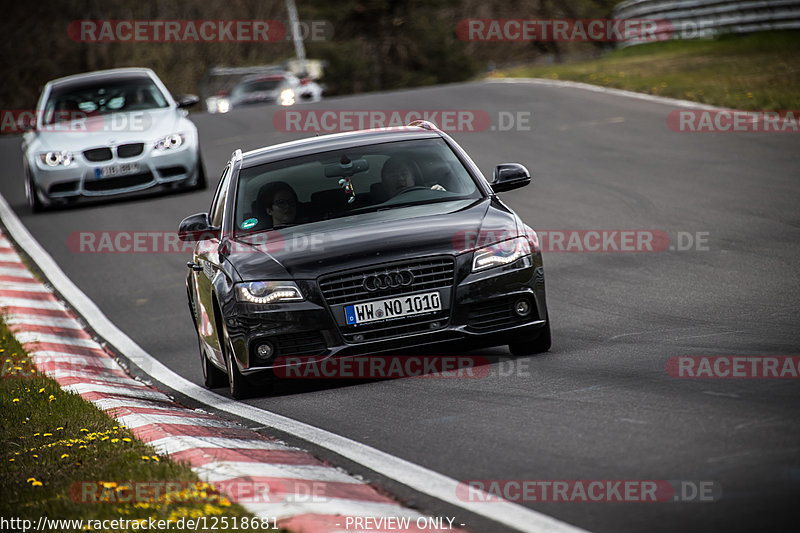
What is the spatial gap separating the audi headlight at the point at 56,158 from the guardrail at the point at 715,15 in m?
18.8

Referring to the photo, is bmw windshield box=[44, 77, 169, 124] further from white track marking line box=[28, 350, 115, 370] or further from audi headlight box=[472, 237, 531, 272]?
audi headlight box=[472, 237, 531, 272]

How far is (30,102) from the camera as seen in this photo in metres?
57.2

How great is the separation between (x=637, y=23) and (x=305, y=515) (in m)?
34.6

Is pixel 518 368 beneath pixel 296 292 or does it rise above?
beneath

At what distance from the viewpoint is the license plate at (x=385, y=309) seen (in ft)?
26.1

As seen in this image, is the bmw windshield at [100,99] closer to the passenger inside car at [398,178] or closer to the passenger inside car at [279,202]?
the passenger inside car at [279,202]

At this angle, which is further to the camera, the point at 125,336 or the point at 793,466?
the point at 125,336

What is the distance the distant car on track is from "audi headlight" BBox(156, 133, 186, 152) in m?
10.5

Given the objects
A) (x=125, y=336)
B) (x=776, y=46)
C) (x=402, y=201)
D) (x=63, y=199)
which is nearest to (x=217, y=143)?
(x=63, y=199)

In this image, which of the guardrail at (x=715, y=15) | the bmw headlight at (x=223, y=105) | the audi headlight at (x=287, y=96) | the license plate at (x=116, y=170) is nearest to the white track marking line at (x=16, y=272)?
the license plate at (x=116, y=170)

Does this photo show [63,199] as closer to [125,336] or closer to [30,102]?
[125,336]

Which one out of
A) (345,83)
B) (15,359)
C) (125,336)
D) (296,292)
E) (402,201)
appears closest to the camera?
(296,292)

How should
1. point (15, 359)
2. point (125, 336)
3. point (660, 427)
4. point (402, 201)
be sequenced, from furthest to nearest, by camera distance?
1. point (125, 336)
2. point (15, 359)
3. point (402, 201)
4. point (660, 427)

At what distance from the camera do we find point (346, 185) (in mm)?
9062
